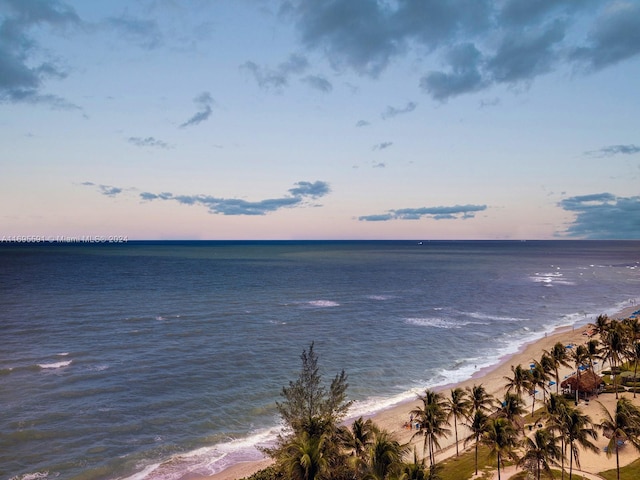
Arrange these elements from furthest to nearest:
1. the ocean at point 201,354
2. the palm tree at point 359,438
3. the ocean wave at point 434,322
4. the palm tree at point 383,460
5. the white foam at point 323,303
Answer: the white foam at point 323,303 < the ocean wave at point 434,322 < the ocean at point 201,354 < the palm tree at point 359,438 < the palm tree at point 383,460

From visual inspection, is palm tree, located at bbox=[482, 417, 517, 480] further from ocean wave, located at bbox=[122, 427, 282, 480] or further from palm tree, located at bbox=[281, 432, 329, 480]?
ocean wave, located at bbox=[122, 427, 282, 480]

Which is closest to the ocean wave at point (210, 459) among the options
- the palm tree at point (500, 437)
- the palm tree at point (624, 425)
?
the palm tree at point (500, 437)

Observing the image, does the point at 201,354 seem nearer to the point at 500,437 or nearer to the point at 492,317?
the point at 500,437

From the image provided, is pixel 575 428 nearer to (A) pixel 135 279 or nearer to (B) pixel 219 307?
(B) pixel 219 307

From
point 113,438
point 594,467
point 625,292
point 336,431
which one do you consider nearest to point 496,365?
point 594,467

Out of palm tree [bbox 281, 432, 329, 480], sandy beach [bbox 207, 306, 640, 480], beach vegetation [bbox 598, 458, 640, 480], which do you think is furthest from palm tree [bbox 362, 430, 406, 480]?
beach vegetation [bbox 598, 458, 640, 480]

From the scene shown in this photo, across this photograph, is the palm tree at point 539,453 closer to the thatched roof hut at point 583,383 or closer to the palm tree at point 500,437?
the palm tree at point 500,437
